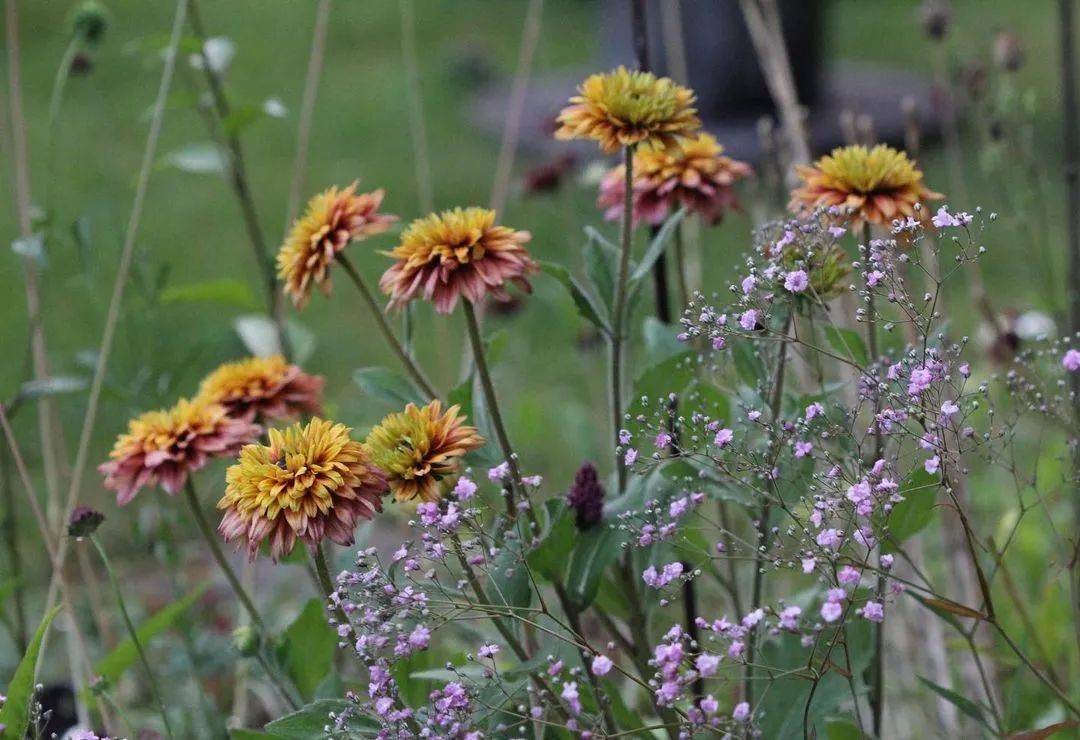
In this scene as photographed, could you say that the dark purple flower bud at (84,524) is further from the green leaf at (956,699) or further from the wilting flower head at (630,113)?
the green leaf at (956,699)

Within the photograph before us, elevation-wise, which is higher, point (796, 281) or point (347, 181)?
point (347, 181)

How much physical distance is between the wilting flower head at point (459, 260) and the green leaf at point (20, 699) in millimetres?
353

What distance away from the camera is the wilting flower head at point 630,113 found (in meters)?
0.99

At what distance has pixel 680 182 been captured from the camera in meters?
1.13

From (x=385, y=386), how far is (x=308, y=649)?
0.82 feet

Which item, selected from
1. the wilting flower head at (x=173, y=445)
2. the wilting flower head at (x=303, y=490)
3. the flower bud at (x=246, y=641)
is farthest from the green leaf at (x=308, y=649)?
Answer: the wilting flower head at (x=303, y=490)

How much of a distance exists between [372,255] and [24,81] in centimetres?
212

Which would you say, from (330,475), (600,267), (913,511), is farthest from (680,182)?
(330,475)

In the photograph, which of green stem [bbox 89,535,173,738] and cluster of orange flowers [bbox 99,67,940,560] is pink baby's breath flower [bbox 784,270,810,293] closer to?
cluster of orange flowers [bbox 99,67,940,560]

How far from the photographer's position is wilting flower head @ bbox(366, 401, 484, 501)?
89 centimetres

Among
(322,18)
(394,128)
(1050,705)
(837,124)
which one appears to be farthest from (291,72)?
(1050,705)

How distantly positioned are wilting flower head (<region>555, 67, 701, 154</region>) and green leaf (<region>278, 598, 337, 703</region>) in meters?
0.46

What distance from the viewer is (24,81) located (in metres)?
4.86

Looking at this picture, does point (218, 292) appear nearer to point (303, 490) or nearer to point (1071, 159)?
point (303, 490)
